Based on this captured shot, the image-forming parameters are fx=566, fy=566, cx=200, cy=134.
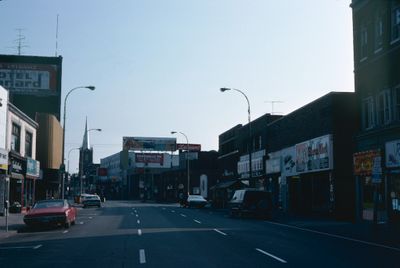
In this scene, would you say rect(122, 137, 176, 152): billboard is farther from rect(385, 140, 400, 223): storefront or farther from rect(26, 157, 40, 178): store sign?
rect(385, 140, 400, 223): storefront

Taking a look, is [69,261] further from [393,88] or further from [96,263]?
[393,88]

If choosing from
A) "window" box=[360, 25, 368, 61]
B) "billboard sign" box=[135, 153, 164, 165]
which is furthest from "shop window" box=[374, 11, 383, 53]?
"billboard sign" box=[135, 153, 164, 165]

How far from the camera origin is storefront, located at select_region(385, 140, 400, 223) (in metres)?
26.7

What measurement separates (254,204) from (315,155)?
6.35 m

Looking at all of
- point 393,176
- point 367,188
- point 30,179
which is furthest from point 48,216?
point 30,179

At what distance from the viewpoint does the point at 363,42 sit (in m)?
31.1

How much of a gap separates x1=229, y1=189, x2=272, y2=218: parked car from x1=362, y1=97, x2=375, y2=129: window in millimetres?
8313

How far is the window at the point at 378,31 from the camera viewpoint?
94.6ft

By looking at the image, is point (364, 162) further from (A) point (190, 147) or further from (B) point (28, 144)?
(A) point (190, 147)

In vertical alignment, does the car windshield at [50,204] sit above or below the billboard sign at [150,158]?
below

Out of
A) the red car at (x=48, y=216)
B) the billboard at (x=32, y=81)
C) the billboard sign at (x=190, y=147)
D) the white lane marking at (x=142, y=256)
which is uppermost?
the billboard at (x=32, y=81)

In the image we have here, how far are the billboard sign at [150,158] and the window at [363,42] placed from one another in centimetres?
9246

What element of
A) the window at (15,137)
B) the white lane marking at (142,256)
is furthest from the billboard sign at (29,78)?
the white lane marking at (142,256)

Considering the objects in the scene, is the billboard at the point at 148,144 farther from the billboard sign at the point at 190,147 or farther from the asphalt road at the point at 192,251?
the asphalt road at the point at 192,251
